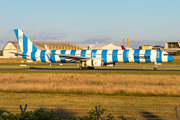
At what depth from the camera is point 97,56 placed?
49.0m

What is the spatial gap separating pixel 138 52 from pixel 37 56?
23.5 m

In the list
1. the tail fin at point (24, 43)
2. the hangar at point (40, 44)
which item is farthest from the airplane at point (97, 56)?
the hangar at point (40, 44)

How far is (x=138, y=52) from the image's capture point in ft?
153

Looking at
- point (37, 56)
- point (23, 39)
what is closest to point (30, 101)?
point (37, 56)

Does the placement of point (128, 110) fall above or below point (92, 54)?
below

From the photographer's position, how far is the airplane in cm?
4591

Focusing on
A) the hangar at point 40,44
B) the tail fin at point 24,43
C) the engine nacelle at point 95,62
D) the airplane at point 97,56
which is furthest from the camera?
the hangar at point 40,44

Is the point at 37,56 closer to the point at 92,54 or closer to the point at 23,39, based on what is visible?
the point at 23,39

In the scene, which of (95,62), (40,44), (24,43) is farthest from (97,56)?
(40,44)

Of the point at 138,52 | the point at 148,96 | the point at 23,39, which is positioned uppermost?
the point at 23,39

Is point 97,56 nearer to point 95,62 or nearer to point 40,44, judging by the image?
point 95,62

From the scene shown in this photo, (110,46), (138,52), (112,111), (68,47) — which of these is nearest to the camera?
(112,111)

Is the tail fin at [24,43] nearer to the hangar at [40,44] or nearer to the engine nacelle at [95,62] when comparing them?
the engine nacelle at [95,62]

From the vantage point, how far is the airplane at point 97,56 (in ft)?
151
